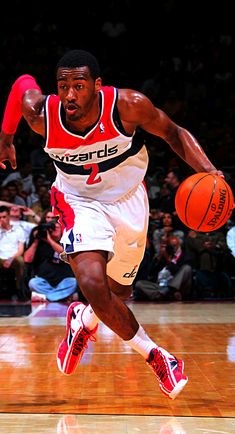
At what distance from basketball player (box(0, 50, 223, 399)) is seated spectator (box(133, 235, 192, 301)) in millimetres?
6020

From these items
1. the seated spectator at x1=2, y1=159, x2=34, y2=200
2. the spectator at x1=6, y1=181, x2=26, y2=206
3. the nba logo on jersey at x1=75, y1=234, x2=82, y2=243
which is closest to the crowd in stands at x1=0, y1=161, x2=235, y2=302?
the spectator at x1=6, y1=181, x2=26, y2=206

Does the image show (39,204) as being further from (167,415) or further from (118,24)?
(167,415)

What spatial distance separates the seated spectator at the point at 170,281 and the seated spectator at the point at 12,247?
5.49 ft

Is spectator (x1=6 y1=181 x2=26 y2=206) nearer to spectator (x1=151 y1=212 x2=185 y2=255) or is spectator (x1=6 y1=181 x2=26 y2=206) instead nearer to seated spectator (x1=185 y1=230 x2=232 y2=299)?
spectator (x1=151 y1=212 x2=185 y2=255)

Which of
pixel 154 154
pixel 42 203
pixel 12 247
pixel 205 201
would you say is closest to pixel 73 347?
pixel 205 201

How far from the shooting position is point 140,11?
15086mm

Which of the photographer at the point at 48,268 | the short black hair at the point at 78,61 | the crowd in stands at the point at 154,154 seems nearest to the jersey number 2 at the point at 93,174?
the short black hair at the point at 78,61

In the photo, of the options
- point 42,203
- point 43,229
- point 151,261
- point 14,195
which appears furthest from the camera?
point 14,195

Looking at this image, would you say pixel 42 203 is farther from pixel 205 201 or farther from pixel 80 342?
pixel 205 201

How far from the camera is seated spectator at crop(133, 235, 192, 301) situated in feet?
33.9

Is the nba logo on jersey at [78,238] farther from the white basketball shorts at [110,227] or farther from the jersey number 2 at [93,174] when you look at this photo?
the jersey number 2 at [93,174]

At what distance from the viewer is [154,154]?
43.7ft

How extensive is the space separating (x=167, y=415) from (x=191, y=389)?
69 cm

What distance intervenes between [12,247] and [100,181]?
671 cm
